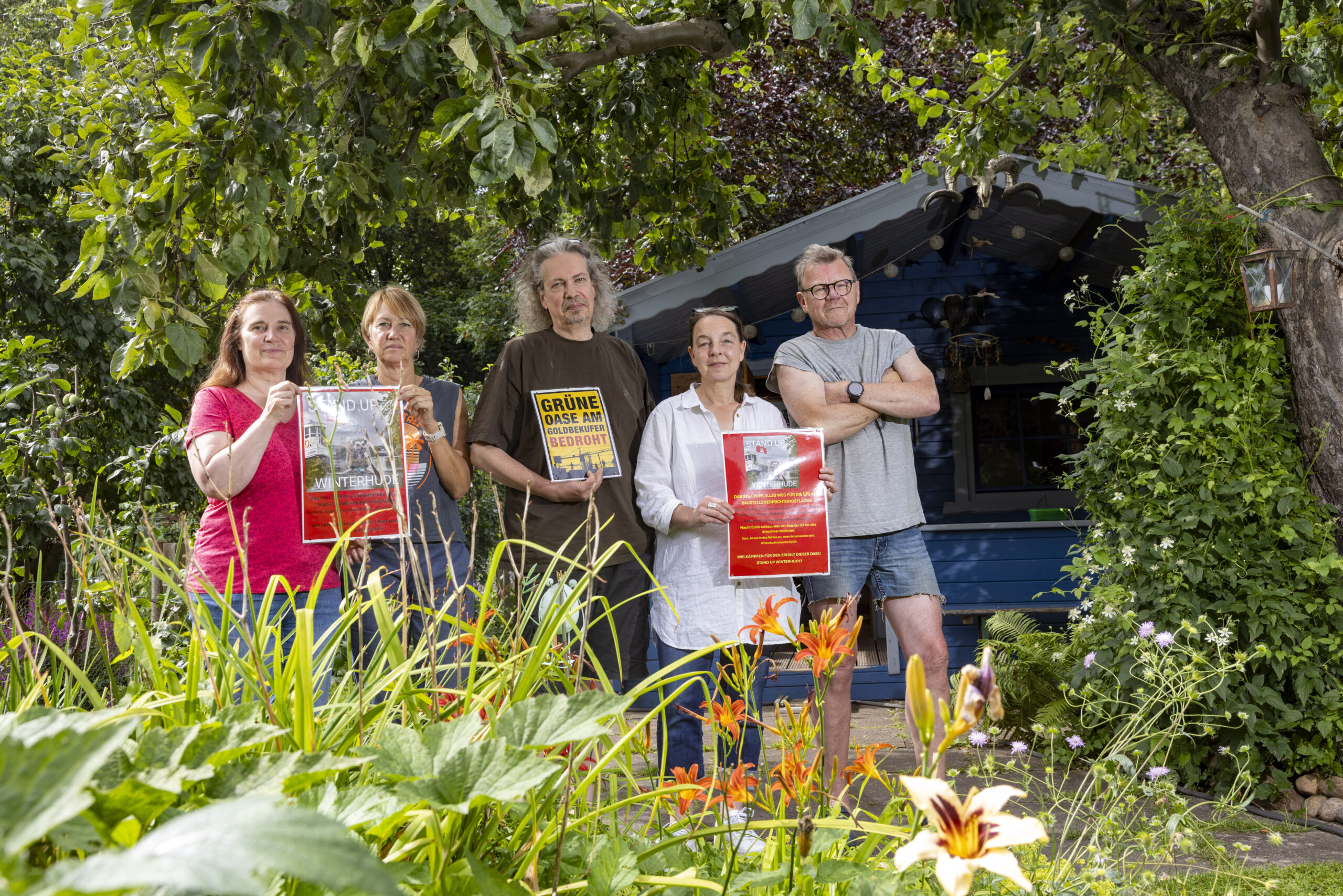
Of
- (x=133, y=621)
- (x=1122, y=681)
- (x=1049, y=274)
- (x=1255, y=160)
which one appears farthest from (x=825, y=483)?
(x=1049, y=274)

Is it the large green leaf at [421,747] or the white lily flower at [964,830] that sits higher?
the large green leaf at [421,747]

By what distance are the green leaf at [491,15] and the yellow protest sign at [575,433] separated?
1.12 meters

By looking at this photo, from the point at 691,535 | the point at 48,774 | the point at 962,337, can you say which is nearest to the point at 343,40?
the point at 691,535

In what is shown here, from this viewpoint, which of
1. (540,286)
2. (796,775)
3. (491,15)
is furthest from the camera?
(540,286)

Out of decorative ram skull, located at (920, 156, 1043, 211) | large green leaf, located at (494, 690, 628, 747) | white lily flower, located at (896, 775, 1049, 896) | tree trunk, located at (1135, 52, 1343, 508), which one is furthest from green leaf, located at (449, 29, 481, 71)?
decorative ram skull, located at (920, 156, 1043, 211)

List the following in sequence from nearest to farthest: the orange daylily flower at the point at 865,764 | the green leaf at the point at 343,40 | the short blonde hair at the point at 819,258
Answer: the orange daylily flower at the point at 865,764 < the green leaf at the point at 343,40 < the short blonde hair at the point at 819,258

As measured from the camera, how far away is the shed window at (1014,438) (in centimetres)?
817

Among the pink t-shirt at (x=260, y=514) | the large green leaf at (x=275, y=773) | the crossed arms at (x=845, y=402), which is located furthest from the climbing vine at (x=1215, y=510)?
the large green leaf at (x=275, y=773)

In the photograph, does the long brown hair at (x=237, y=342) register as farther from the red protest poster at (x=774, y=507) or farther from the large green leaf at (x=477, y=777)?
the large green leaf at (x=477, y=777)

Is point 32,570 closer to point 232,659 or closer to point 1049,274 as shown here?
point 232,659

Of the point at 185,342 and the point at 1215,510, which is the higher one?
the point at 185,342

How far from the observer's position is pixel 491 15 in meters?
2.14

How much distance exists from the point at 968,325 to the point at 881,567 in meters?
5.36

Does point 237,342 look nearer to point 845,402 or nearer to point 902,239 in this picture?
point 845,402
